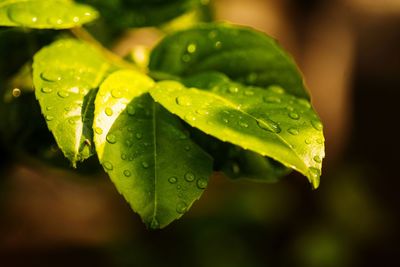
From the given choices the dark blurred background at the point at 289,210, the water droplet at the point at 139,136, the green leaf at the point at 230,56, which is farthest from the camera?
the dark blurred background at the point at 289,210

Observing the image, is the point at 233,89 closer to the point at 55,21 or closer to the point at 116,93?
the point at 116,93

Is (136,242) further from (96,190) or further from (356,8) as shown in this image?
(356,8)

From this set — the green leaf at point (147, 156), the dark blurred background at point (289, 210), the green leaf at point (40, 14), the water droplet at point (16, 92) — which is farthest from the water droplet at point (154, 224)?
the dark blurred background at point (289, 210)

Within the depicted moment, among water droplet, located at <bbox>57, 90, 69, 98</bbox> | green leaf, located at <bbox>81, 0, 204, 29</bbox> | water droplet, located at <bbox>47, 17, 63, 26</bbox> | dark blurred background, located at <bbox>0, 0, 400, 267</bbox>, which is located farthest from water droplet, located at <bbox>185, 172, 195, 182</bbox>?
dark blurred background, located at <bbox>0, 0, 400, 267</bbox>

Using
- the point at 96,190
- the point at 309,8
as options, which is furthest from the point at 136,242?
the point at 309,8

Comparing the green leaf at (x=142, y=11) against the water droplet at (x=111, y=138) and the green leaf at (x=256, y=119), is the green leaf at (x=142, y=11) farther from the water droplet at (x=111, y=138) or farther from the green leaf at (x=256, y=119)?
the water droplet at (x=111, y=138)

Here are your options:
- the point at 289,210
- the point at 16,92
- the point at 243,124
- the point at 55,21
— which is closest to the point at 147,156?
the point at 243,124
